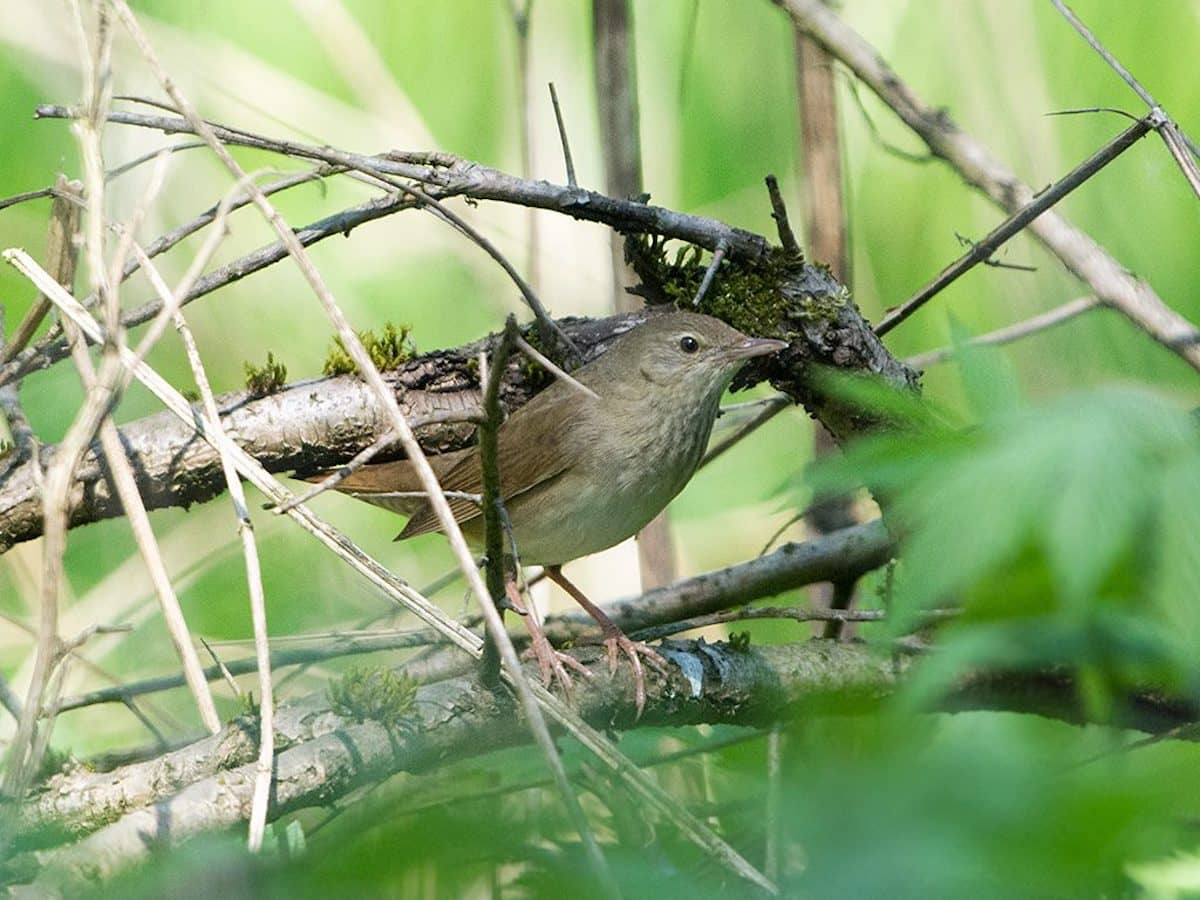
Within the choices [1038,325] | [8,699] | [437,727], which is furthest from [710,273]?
[8,699]

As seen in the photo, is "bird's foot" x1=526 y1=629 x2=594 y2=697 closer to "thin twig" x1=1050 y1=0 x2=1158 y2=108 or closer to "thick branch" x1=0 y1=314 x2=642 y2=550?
"thick branch" x1=0 y1=314 x2=642 y2=550

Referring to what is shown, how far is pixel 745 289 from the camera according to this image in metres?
2.92

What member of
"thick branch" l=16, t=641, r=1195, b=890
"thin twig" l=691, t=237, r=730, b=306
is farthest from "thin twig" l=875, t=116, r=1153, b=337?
"thick branch" l=16, t=641, r=1195, b=890

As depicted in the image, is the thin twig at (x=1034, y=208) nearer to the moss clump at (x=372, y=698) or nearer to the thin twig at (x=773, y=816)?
the moss clump at (x=372, y=698)

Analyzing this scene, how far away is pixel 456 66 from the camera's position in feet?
14.3

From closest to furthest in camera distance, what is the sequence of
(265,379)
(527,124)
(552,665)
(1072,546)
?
(1072,546) → (552,665) → (265,379) → (527,124)

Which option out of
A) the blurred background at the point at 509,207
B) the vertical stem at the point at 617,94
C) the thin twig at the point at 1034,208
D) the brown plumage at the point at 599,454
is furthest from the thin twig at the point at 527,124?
the thin twig at the point at 1034,208

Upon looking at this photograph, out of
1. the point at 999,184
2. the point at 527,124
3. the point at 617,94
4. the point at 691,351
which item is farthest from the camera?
the point at 527,124

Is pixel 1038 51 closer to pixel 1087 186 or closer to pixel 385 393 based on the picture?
pixel 1087 186

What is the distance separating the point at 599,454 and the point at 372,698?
1.24 meters

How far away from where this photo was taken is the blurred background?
3607mm

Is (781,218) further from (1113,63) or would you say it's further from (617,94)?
(617,94)

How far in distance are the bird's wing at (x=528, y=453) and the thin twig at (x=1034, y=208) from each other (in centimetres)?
90

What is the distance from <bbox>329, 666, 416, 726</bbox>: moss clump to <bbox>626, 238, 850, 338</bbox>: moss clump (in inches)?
48.2
